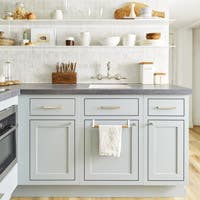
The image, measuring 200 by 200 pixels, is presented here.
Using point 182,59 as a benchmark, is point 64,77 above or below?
below

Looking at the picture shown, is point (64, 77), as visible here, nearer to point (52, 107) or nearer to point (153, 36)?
point (52, 107)

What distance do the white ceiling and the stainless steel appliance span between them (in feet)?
9.88

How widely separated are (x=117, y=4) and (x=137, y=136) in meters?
1.52

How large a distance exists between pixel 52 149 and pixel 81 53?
3.88 ft

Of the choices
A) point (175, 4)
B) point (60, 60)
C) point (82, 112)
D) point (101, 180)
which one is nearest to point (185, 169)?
point (101, 180)

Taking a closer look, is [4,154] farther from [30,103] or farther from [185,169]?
[185,169]

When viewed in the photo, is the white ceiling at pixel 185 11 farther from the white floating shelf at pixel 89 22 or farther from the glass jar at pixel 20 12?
the glass jar at pixel 20 12

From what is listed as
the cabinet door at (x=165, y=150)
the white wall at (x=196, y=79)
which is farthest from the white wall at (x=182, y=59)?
the cabinet door at (x=165, y=150)

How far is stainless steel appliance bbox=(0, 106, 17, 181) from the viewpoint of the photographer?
2502 mm

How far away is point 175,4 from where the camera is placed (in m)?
5.15

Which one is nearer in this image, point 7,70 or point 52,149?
point 52,149

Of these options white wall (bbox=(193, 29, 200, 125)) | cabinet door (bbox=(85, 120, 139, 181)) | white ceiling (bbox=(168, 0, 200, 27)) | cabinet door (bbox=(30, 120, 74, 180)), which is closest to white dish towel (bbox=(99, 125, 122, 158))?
cabinet door (bbox=(85, 120, 139, 181))

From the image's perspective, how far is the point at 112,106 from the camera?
3.11 meters

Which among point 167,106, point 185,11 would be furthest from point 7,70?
point 185,11
